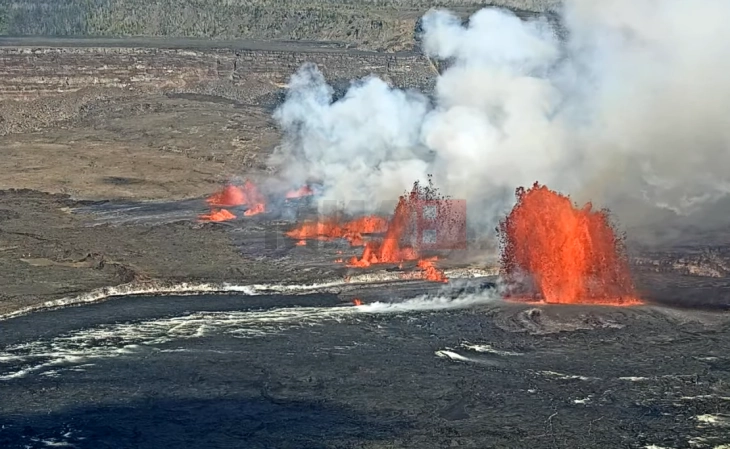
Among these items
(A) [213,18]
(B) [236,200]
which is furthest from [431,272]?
(A) [213,18]

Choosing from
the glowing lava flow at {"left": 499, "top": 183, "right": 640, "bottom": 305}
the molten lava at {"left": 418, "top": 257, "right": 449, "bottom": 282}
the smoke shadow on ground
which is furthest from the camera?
the molten lava at {"left": 418, "top": 257, "right": 449, "bottom": 282}

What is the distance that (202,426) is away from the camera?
3594 centimetres

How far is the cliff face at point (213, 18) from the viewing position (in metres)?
173

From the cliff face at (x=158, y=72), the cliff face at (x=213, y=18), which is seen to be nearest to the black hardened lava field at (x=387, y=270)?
the cliff face at (x=158, y=72)

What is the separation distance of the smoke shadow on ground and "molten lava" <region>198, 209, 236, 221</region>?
111ft

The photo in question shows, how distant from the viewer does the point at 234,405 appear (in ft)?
124

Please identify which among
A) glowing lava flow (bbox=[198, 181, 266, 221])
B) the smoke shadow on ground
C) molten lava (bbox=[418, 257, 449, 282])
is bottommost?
the smoke shadow on ground

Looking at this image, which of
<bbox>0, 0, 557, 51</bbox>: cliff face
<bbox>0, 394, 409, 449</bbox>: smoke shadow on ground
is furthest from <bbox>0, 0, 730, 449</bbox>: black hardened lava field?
<bbox>0, 0, 557, 51</bbox>: cliff face

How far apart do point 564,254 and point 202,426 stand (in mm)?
23475

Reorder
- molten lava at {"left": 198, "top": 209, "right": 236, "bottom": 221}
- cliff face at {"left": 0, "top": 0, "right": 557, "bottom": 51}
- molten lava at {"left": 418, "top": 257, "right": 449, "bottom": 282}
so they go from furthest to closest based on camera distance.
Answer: cliff face at {"left": 0, "top": 0, "right": 557, "bottom": 51}, molten lava at {"left": 198, "top": 209, "right": 236, "bottom": 221}, molten lava at {"left": 418, "top": 257, "right": 449, "bottom": 282}

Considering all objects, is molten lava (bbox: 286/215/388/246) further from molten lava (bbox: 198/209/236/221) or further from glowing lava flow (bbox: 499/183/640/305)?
glowing lava flow (bbox: 499/183/640/305)

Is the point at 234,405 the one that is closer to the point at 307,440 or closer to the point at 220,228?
the point at 307,440

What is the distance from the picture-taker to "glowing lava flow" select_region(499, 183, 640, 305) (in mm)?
50812

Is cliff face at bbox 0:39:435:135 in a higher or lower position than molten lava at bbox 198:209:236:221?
higher
